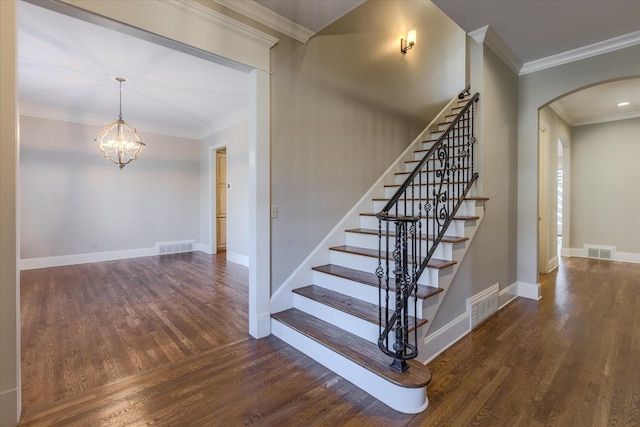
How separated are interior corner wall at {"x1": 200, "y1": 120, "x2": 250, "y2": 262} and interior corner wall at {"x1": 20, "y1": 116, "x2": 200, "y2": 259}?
41cm

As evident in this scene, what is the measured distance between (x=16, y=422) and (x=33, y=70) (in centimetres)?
415

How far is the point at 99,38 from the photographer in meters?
2.98

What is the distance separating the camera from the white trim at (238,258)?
5450 mm

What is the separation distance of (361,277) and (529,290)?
8.39 ft

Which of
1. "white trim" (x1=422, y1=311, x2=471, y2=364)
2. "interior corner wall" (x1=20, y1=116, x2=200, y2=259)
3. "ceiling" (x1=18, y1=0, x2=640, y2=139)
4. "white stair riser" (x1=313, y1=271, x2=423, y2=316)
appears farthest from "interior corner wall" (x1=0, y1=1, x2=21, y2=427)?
"interior corner wall" (x1=20, y1=116, x2=200, y2=259)

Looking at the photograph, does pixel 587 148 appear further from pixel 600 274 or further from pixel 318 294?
pixel 318 294

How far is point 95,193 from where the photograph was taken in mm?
5711

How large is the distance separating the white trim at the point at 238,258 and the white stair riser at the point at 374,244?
2810 mm

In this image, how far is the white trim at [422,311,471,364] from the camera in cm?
224

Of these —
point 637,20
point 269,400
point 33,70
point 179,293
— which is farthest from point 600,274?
point 33,70

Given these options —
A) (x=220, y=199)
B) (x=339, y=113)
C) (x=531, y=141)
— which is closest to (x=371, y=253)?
(x=339, y=113)

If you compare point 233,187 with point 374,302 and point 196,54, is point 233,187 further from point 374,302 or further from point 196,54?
point 374,302

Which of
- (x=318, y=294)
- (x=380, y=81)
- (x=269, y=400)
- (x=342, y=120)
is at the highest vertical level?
(x=380, y=81)

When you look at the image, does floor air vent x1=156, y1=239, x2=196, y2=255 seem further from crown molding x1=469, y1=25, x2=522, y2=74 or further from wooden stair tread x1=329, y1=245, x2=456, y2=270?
crown molding x1=469, y1=25, x2=522, y2=74
